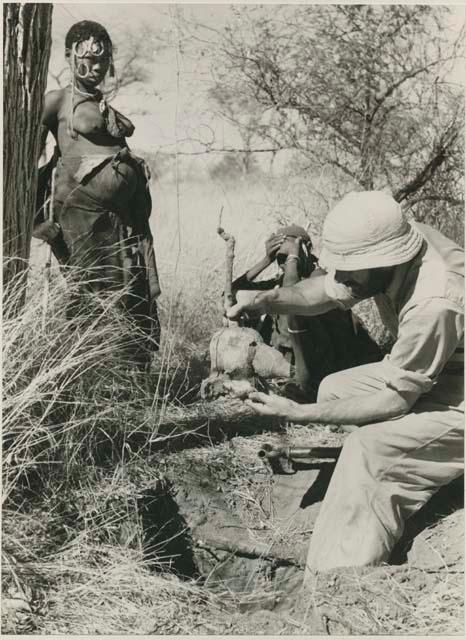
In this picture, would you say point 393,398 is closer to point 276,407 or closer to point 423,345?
point 423,345

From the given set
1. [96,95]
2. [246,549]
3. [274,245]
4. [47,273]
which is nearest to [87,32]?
[96,95]

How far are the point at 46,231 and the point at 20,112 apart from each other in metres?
1.07

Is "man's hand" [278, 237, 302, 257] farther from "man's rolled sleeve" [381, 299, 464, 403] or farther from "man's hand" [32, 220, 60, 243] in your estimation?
"man's rolled sleeve" [381, 299, 464, 403]

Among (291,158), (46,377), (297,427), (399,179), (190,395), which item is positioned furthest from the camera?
(291,158)

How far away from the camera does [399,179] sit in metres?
7.55

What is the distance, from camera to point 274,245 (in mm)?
5488

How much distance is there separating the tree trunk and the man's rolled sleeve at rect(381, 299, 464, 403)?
5.45 ft

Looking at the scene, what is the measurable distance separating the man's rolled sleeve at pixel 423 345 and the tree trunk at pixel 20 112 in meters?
1.66

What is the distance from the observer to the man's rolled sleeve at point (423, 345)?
3.21 meters


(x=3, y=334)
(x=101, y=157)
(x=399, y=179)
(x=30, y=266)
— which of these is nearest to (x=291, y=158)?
(x=399, y=179)

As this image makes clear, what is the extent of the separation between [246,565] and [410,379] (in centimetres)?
126

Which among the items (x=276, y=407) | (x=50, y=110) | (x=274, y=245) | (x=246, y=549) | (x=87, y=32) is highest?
(x=87, y=32)

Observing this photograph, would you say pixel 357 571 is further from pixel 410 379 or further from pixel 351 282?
pixel 351 282

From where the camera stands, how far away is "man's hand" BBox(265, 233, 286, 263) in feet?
17.9
